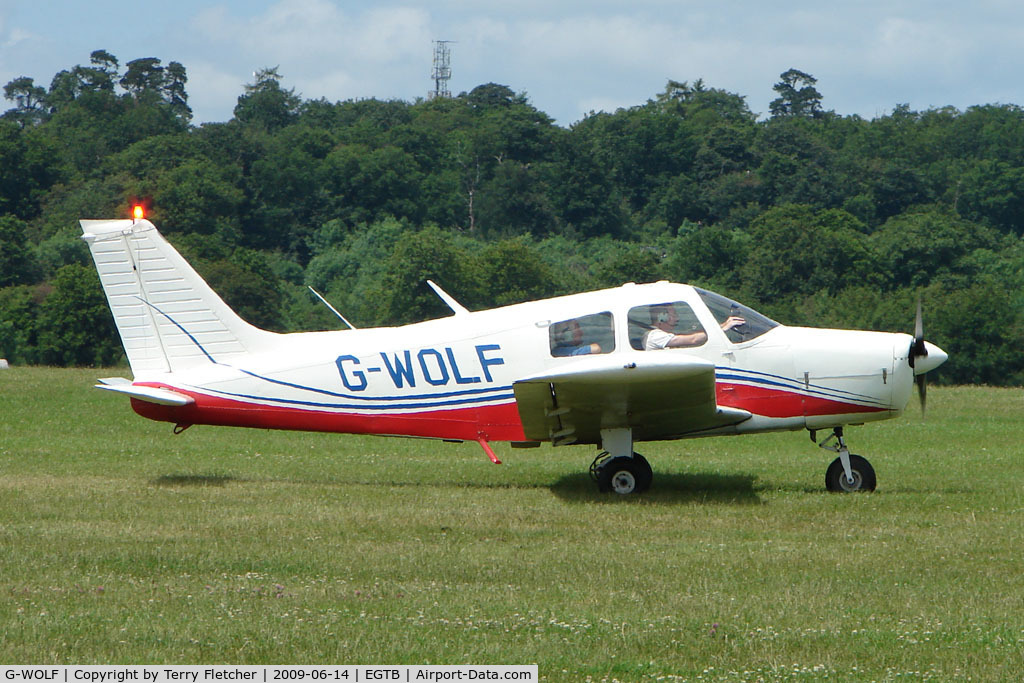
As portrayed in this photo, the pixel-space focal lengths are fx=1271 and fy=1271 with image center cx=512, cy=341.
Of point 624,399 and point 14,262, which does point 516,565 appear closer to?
point 624,399

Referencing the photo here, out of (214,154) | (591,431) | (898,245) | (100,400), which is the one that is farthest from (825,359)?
(214,154)

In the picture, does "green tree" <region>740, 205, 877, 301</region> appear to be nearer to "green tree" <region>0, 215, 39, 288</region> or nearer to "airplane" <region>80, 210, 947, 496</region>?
"green tree" <region>0, 215, 39, 288</region>

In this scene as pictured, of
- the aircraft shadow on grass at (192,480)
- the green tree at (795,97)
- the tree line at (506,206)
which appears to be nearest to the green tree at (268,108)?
the tree line at (506,206)

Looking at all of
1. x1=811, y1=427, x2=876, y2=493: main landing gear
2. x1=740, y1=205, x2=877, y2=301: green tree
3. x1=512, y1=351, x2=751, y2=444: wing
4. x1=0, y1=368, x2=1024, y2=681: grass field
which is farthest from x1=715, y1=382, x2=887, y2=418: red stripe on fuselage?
x1=740, y1=205, x2=877, y2=301: green tree

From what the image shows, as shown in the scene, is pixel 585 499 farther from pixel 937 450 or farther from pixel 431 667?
pixel 937 450

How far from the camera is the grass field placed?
6.42 meters

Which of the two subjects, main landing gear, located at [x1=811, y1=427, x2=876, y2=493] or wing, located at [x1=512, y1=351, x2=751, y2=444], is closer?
wing, located at [x1=512, y1=351, x2=751, y2=444]

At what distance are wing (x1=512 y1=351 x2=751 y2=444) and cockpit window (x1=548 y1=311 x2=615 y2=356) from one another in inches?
4.2

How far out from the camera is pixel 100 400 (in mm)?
22156

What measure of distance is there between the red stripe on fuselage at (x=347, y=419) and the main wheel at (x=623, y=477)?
33.6 inches

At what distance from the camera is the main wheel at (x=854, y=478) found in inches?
456

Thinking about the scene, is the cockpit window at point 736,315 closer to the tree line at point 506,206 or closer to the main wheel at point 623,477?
the main wheel at point 623,477

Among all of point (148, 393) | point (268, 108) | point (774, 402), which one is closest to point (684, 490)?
point (774, 402)

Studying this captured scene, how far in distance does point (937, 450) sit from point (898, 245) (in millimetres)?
45613
